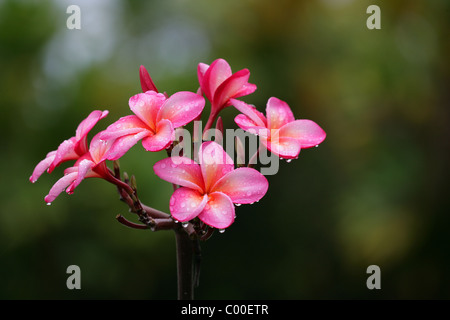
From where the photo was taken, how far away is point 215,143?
685 mm

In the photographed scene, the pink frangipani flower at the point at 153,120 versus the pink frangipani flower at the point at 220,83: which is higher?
the pink frangipani flower at the point at 220,83

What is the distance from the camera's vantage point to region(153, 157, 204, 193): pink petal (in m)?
0.66

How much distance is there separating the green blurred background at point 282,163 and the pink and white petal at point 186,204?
82.7 inches

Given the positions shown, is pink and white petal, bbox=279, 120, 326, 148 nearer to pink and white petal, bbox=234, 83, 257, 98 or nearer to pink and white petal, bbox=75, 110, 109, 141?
pink and white petal, bbox=234, 83, 257, 98

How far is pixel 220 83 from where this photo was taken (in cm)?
80

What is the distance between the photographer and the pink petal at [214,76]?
0.79 meters

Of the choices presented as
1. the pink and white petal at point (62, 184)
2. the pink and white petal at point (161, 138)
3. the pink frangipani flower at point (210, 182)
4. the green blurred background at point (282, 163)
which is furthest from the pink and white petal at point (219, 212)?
the green blurred background at point (282, 163)

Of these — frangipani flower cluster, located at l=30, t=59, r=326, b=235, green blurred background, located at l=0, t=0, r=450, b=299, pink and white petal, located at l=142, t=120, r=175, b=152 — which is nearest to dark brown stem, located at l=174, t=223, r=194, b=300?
frangipani flower cluster, located at l=30, t=59, r=326, b=235

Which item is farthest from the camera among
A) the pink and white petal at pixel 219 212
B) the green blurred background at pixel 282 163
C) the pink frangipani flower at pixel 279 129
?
the green blurred background at pixel 282 163

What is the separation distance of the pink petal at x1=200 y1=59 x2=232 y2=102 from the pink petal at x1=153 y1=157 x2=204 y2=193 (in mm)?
167

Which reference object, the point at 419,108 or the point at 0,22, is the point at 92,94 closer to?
the point at 0,22

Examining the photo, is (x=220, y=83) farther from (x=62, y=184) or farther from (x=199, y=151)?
(x=62, y=184)

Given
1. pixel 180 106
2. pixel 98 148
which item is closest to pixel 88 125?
pixel 98 148

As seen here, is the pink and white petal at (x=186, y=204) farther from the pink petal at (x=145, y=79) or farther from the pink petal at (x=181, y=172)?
the pink petal at (x=145, y=79)
